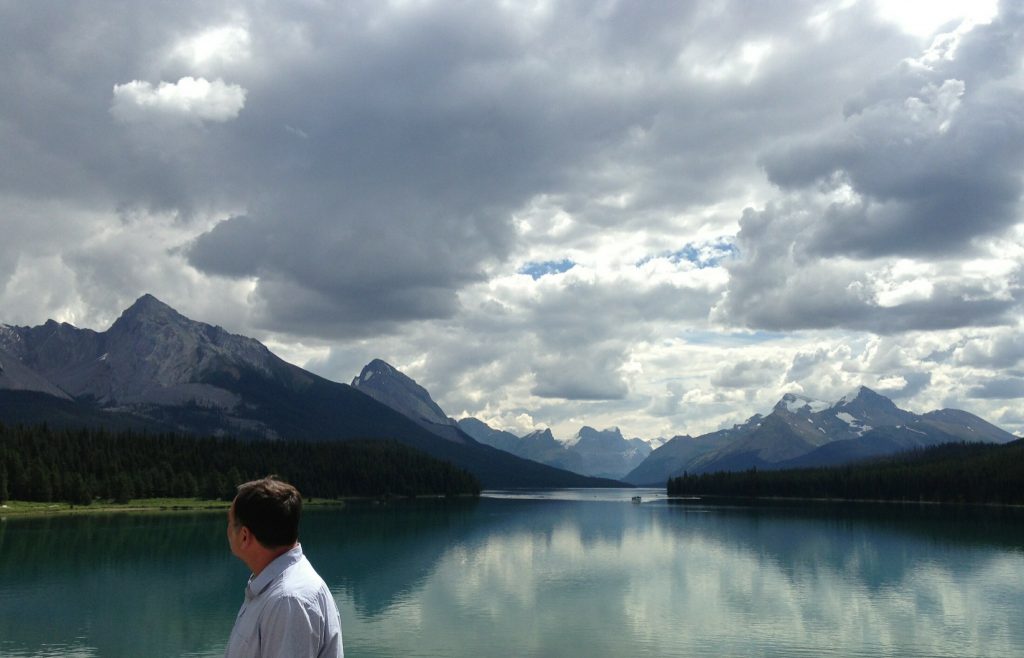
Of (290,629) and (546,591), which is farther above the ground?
(290,629)

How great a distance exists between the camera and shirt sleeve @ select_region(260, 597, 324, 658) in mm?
7523

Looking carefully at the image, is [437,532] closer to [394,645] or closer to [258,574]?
[394,645]

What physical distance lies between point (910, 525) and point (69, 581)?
14337 cm

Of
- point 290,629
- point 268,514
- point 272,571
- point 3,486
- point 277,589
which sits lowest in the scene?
point 3,486

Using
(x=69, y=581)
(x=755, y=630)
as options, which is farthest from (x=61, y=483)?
(x=755, y=630)

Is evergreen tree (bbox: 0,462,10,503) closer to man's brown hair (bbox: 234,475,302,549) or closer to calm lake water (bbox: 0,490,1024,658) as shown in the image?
calm lake water (bbox: 0,490,1024,658)

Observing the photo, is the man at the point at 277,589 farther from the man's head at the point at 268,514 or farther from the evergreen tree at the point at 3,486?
the evergreen tree at the point at 3,486

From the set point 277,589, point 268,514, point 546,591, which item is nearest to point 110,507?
point 546,591

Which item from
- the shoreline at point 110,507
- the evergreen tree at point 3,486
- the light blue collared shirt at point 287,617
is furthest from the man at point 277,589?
the evergreen tree at point 3,486

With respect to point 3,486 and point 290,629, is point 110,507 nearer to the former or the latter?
point 3,486

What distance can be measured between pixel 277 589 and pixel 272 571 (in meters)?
0.24

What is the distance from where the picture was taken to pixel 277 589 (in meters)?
7.61

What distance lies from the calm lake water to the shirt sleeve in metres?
44.3

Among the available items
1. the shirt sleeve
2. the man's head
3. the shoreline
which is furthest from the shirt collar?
the shoreline
